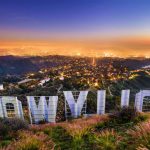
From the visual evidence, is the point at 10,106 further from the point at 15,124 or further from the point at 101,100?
the point at 101,100

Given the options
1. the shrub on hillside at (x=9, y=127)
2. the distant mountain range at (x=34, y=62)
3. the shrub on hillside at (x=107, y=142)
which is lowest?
the distant mountain range at (x=34, y=62)

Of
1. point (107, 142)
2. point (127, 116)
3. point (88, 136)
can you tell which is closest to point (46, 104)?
point (127, 116)

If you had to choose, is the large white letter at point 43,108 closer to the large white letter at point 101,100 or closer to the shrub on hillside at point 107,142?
the large white letter at point 101,100

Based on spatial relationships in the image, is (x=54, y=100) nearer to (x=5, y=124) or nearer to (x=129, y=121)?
(x=5, y=124)

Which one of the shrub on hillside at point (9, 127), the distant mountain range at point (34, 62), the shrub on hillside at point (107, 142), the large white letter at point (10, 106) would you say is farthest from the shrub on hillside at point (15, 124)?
the distant mountain range at point (34, 62)

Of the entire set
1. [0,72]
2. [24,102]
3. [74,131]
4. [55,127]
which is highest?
[74,131]

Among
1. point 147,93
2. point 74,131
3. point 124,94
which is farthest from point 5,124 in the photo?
point 147,93

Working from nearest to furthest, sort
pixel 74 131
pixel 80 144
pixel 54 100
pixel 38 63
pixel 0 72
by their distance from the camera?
pixel 80 144 < pixel 74 131 < pixel 54 100 < pixel 0 72 < pixel 38 63

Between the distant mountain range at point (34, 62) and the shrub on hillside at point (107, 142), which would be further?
the distant mountain range at point (34, 62)

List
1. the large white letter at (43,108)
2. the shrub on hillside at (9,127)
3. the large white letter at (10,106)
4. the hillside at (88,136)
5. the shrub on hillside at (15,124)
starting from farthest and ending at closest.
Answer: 1. the large white letter at (10,106)
2. the large white letter at (43,108)
3. the shrub on hillside at (15,124)
4. the shrub on hillside at (9,127)
5. the hillside at (88,136)
